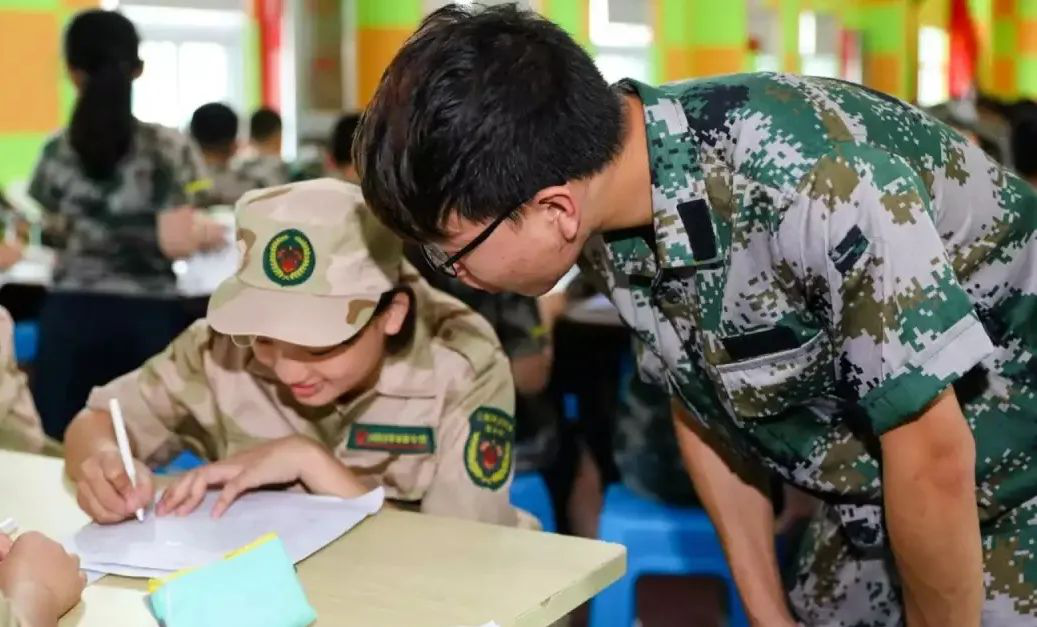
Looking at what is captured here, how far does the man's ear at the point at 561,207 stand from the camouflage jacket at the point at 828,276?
0.28 ft

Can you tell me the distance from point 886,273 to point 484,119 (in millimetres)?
327

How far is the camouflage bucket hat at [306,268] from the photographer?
4.44 feet

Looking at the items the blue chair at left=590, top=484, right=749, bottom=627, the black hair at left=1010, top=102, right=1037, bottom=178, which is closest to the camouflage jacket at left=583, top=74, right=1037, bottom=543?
the blue chair at left=590, top=484, right=749, bottom=627

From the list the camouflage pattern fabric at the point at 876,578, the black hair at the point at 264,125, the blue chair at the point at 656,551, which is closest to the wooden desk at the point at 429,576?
the camouflage pattern fabric at the point at 876,578

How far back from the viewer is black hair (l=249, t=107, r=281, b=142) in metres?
4.59

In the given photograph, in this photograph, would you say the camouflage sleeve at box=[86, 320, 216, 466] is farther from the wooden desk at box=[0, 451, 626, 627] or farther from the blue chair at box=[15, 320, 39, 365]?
the blue chair at box=[15, 320, 39, 365]

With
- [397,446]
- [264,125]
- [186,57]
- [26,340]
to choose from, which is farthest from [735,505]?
[186,57]

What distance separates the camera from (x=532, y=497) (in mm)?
2164

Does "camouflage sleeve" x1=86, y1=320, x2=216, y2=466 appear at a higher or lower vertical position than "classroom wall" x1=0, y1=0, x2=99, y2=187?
lower

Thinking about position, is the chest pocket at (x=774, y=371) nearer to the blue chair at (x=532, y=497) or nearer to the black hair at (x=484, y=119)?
the black hair at (x=484, y=119)

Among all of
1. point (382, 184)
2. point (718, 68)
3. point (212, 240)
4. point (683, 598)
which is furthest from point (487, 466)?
point (718, 68)

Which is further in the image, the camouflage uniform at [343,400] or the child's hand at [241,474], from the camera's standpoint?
the camouflage uniform at [343,400]

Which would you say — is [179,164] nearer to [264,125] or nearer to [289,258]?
[289,258]

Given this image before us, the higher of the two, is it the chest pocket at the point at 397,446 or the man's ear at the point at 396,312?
the man's ear at the point at 396,312
